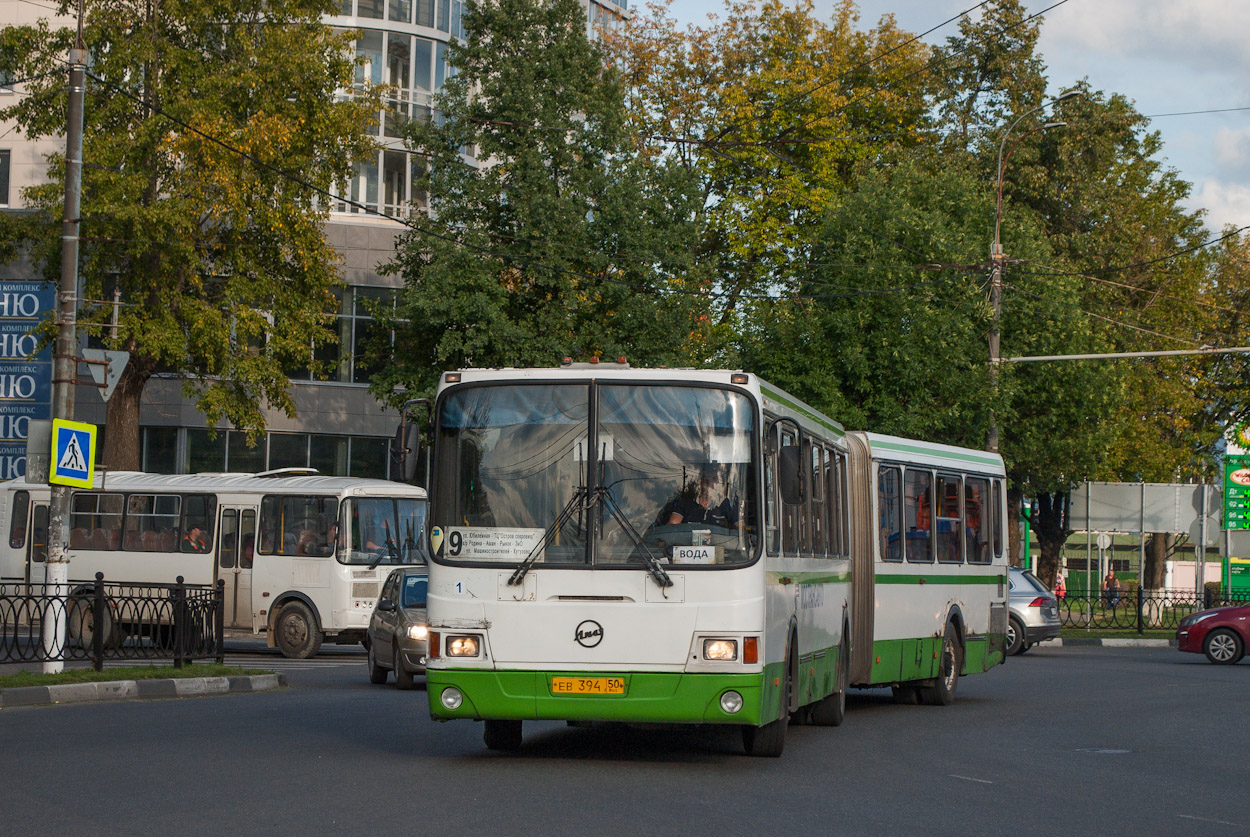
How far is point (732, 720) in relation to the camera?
34.1ft

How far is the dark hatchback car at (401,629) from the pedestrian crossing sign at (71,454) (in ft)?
12.7

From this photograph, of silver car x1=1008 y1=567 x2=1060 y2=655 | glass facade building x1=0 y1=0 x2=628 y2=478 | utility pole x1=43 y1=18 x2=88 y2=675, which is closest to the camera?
utility pole x1=43 y1=18 x2=88 y2=675

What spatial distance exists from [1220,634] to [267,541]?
54.2 feet

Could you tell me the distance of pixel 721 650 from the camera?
1045cm

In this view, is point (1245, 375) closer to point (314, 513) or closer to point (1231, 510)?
point (1231, 510)

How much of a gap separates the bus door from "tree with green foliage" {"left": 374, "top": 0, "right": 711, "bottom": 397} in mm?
6411

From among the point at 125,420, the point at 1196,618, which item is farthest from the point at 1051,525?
the point at 125,420

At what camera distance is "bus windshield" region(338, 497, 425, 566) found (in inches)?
1001

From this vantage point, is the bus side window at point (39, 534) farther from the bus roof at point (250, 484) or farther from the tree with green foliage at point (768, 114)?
the tree with green foliage at point (768, 114)

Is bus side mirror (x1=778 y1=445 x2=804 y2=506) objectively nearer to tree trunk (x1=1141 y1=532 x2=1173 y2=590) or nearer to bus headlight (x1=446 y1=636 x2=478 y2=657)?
bus headlight (x1=446 y1=636 x2=478 y2=657)

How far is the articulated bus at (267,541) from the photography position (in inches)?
998

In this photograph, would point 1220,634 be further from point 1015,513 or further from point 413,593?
point 1015,513

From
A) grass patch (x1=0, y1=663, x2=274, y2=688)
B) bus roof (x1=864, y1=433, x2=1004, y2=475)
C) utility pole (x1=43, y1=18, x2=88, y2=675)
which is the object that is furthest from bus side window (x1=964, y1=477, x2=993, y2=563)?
utility pole (x1=43, y1=18, x2=88, y2=675)

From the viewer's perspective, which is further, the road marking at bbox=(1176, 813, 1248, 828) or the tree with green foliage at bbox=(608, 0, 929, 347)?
the tree with green foliage at bbox=(608, 0, 929, 347)
